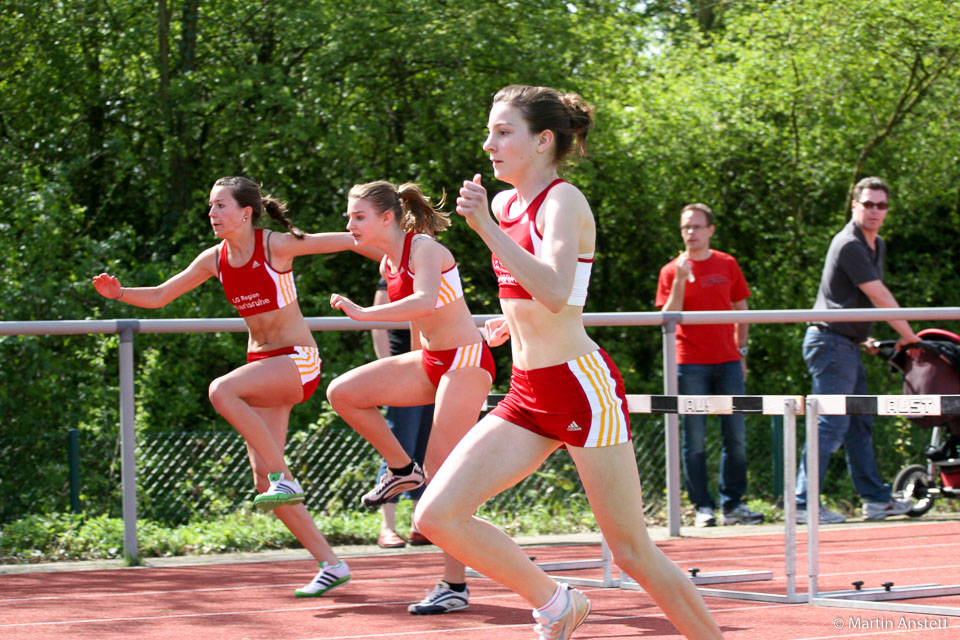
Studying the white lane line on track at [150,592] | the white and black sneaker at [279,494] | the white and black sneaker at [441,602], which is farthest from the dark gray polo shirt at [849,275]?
the white and black sneaker at [279,494]

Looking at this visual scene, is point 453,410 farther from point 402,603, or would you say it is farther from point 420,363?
point 402,603

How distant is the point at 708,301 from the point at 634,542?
5356mm

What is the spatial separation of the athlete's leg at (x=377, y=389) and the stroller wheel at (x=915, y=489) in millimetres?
5032

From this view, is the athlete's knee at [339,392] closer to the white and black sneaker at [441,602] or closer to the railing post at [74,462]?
the white and black sneaker at [441,602]

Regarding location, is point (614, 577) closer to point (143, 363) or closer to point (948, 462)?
point (948, 462)

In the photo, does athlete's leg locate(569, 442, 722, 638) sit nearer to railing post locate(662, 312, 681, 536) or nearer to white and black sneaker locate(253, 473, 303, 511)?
white and black sneaker locate(253, 473, 303, 511)

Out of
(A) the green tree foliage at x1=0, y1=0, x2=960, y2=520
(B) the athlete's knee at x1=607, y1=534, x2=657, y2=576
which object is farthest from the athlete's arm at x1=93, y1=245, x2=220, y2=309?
(A) the green tree foliage at x1=0, y1=0, x2=960, y2=520

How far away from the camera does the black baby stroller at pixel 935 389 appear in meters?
8.76

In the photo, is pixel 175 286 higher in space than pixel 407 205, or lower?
lower

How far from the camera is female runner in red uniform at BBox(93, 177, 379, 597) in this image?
6.23 m

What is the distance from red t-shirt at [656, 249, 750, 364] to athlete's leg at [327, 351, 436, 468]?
3.63 meters

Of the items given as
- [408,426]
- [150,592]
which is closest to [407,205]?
[150,592]

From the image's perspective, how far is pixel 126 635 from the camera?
540cm

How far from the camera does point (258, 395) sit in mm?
6250
